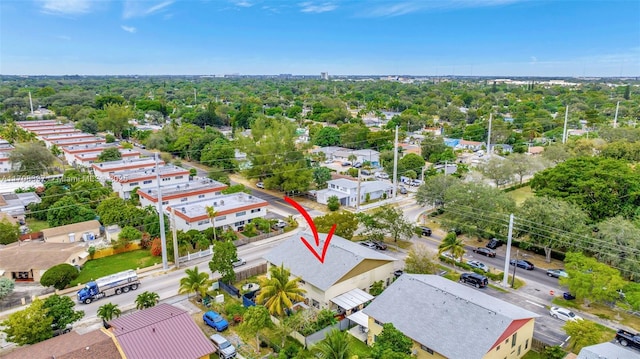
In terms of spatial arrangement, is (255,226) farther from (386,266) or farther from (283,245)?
(386,266)

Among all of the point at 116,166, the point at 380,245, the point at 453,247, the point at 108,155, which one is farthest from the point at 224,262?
the point at 108,155

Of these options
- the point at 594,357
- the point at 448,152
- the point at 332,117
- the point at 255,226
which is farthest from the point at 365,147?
the point at 594,357

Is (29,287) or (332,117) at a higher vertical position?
(332,117)

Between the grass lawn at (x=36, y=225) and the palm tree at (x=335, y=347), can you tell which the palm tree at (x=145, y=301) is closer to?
the palm tree at (x=335, y=347)

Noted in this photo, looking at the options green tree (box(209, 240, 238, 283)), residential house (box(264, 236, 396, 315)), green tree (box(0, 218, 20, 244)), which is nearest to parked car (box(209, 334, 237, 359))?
residential house (box(264, 236, 396, 315))

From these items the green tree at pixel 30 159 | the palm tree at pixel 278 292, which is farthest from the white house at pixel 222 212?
the green tree at pixel 30 159

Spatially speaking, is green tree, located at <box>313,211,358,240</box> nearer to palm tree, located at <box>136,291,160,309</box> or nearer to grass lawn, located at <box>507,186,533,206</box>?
palm tree, located at <box>136,291,160,309</box>
